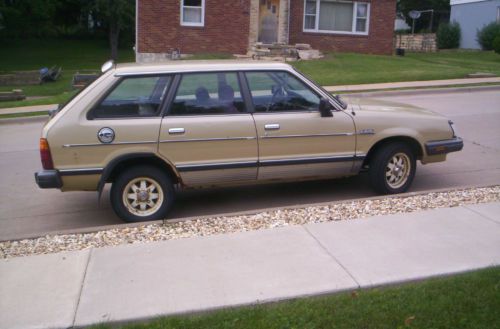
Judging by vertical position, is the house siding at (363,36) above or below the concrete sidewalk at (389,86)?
above

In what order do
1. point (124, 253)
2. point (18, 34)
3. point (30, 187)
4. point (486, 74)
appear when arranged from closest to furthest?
point (124, 253), point (30, 187), point (486, 74), point (18, 34)

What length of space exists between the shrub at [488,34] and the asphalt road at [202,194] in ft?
88.4

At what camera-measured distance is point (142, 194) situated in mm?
6289

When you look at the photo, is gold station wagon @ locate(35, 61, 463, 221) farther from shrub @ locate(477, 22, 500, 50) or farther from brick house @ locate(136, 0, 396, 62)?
shrub @ locate(477, 22, 500, 50)

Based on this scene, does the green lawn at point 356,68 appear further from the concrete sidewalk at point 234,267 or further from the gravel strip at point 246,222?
the concrete sidewalk at point 234,267

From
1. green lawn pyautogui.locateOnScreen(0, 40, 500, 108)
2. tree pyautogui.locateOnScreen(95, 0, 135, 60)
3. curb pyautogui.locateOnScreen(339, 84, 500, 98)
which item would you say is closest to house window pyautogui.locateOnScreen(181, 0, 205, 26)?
green lawn pyautogui.locateOnScreen(0, 40, 500, 108)

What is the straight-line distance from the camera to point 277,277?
4582 mm

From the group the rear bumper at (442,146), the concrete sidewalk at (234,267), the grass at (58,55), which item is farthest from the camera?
the grass at (58,55)

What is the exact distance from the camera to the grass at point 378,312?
378cm

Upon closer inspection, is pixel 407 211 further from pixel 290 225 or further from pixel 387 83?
pixel 387 83

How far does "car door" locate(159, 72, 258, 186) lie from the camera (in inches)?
247

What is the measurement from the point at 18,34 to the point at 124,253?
143 feet

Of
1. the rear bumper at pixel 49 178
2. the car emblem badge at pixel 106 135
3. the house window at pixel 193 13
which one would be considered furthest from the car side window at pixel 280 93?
the house window at pixel 193 13

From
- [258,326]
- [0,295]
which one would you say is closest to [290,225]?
[258,326]
